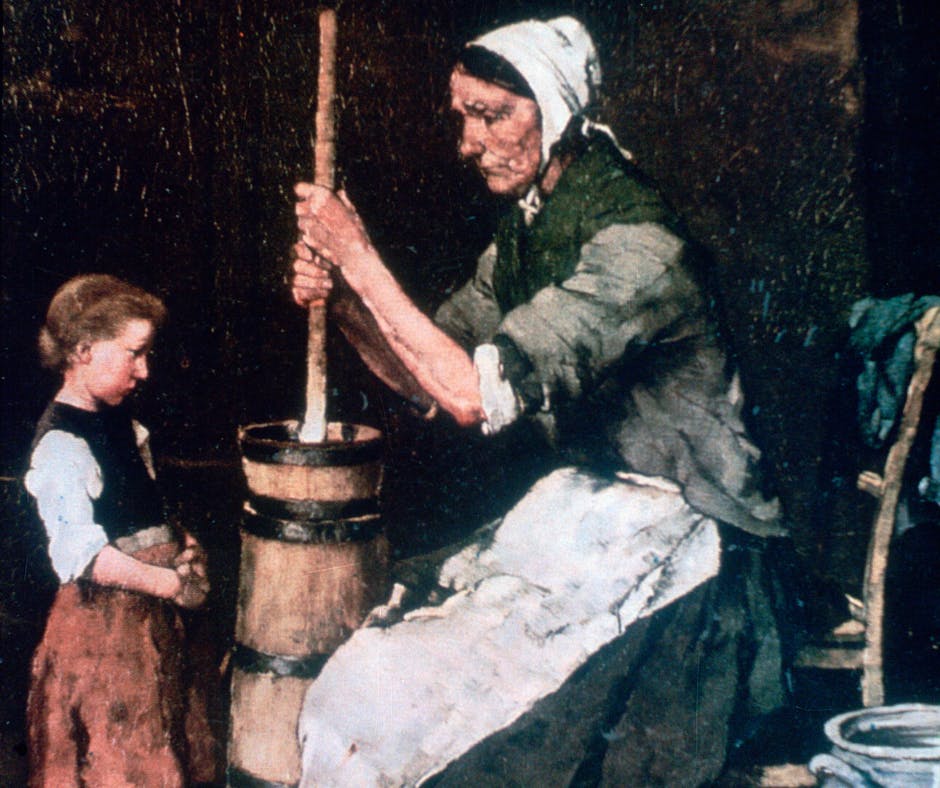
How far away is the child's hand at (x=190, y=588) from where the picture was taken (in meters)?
2.33

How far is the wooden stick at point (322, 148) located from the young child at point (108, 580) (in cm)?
43

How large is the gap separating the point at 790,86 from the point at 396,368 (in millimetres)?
1468

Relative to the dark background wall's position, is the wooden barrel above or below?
below

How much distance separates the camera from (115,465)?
7.50 ft

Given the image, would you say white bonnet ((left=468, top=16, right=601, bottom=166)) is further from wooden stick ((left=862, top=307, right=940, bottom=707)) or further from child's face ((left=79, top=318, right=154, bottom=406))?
child's face ((left=79, top=318, right=154, bottom=406))

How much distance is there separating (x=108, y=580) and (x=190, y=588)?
8.2 inches

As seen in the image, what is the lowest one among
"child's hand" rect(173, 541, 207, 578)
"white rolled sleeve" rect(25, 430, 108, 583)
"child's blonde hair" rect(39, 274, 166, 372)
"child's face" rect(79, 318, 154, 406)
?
"child's hand" rect(173, 541, 207, 578)

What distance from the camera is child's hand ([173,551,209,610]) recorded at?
91.8 inches

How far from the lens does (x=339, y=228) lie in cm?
238

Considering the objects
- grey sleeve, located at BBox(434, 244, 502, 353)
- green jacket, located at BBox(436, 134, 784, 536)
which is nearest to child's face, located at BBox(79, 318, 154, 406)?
grey sleeve, located at BBox(434, 244, 502, 353)

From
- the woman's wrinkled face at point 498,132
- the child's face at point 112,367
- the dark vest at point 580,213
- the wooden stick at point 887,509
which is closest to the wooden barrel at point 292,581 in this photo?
the child's face at point 112,367

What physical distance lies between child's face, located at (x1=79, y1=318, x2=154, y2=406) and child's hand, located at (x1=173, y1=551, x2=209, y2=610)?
1.59 feet

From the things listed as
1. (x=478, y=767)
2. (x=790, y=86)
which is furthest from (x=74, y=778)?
(x=790, y=86)

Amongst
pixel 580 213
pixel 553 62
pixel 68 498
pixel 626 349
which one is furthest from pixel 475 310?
pixel 68 498
